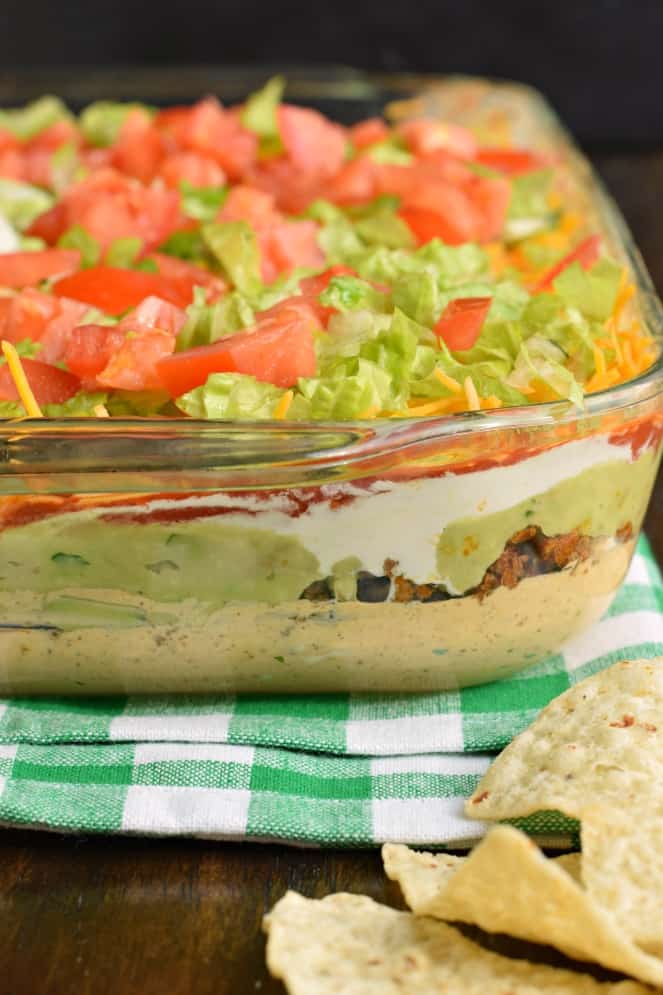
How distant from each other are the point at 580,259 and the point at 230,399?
91 centimetres

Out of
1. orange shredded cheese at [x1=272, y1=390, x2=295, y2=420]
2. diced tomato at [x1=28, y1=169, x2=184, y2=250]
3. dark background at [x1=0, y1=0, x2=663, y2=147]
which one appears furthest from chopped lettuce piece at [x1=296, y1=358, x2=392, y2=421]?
dark background at [x1=0, y1=0, x2=663, y2=147]

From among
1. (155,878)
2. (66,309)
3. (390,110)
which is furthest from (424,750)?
(390,110)

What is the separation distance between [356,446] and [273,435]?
11cm

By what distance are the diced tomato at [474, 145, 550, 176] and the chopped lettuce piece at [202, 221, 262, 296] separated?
0.95 meters

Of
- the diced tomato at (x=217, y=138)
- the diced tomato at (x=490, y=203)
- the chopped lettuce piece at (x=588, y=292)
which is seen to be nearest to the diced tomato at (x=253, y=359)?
the chopped lettuce piece at (x=588, y=292)

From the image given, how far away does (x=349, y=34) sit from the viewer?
5.43m

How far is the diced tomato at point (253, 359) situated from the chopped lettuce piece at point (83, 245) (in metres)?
0.67

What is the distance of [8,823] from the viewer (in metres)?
1.66

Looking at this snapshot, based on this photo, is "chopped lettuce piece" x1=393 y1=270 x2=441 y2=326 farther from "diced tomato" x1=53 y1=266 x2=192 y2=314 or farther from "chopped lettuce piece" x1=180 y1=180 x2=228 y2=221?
"chopped lettuce piece" x1=180 y1=180 x2=228 y2=221

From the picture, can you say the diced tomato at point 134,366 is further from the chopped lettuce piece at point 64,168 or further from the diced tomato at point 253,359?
the chopped lettuce piece at point 64,168

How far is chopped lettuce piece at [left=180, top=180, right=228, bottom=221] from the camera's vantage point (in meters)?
2.77

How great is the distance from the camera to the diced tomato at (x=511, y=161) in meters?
3.12

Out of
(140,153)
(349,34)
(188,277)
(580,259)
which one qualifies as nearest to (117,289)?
(188,277)

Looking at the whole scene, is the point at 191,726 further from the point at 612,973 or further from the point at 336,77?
the point at 336,77
